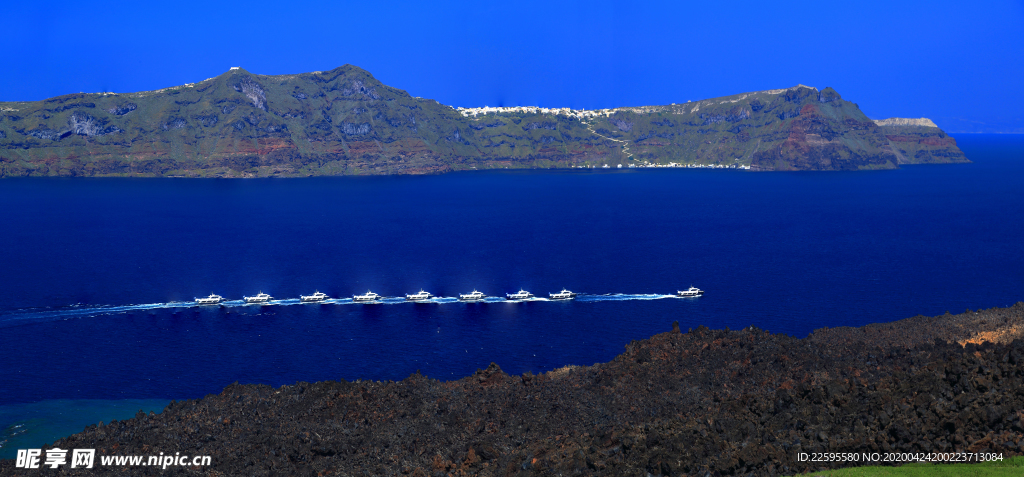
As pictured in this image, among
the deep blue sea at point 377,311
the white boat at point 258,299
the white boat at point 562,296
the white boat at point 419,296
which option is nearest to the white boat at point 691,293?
the deep blue sea at point 377,311

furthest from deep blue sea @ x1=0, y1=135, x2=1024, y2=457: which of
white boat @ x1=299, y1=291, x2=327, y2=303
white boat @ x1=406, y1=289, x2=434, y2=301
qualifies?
white boat @ x1=299, y1=291, x2=327, y2=303

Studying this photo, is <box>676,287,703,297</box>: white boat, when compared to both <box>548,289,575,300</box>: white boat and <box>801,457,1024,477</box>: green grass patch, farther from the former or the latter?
<box>801,457,1024,477</box>: green grass patch

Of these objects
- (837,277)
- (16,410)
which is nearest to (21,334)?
(16,410)

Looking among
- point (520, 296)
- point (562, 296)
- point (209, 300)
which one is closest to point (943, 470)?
point (562, 296)

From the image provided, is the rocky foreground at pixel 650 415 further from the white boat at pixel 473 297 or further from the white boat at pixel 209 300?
the white boat at pixel 209 300

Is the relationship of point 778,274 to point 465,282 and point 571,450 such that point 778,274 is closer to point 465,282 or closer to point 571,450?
point 465,282

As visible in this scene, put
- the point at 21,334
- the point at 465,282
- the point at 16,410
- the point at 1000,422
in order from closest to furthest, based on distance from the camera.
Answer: the point at 1000,422 < the point at 16,410 < the point at 21,334 < the point at 465,282
